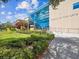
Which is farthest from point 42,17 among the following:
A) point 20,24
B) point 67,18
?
point 67,18

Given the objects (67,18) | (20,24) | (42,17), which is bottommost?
(20,24)

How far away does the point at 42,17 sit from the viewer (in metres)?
77.8

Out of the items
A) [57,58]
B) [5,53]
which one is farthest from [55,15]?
[5,53]

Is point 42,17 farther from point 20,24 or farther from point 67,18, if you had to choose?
point 67,18

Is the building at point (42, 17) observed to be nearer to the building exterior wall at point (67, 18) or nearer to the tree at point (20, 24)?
the tree at point (20, 24)

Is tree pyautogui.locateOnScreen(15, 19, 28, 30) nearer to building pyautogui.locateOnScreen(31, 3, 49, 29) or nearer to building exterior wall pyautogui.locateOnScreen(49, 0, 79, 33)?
building pyautogui.locateOnScreen(31, 3, 49, 29)

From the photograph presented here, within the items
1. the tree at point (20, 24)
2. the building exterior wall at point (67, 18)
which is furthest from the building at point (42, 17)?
the building exterior wall at point (67, 18)

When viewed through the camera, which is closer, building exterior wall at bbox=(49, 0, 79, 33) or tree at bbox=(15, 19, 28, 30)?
building exterior wall at bbox=(49, 0, 79, 33)

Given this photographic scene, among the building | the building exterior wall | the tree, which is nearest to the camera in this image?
the building exterior wall

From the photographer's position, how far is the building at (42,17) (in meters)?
72.0

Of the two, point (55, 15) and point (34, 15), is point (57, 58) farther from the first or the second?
point (34, 15)

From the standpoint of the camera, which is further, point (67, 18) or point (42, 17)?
point (42, 17)

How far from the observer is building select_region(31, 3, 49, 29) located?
236 feet

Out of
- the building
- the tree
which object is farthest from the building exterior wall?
the tree
